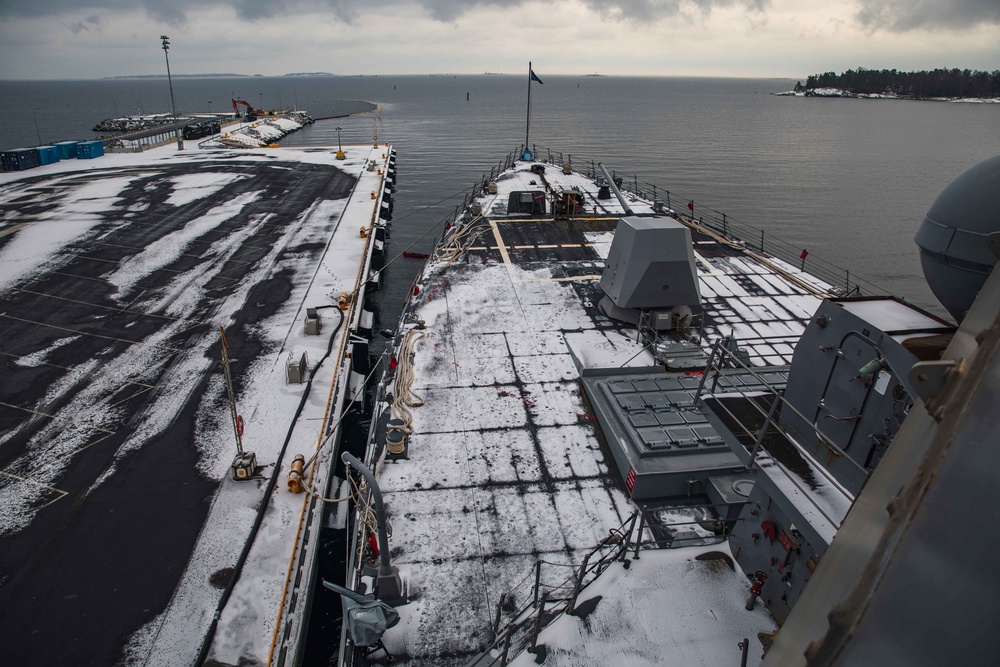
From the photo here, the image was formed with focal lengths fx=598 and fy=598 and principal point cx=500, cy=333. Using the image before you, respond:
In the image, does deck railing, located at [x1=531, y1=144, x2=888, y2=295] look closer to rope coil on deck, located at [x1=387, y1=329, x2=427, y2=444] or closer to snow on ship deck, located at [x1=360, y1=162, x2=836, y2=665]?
snow on ship deck, located at [x1=360, y1=162, x2=836, y2=665]

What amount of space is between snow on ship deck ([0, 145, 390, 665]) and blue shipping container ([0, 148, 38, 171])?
16263mm

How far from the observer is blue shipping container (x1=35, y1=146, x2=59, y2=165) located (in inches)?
1966

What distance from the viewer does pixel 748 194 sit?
2130 inches

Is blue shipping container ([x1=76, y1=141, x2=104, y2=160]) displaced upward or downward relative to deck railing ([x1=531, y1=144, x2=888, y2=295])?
upward

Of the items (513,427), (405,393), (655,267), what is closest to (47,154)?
(405,393)

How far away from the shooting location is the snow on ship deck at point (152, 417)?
1096 centimetres

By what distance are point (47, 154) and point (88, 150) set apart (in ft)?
10.4

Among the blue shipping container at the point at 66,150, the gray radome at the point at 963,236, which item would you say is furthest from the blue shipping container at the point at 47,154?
the gray radome at the point at 963,236

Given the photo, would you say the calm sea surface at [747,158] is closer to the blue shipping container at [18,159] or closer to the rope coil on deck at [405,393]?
the rope coil on deck at [405,393]

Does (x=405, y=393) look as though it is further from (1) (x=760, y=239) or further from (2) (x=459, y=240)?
(1) (x=760, y=239)

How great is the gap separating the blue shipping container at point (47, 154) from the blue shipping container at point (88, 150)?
5.46 feet

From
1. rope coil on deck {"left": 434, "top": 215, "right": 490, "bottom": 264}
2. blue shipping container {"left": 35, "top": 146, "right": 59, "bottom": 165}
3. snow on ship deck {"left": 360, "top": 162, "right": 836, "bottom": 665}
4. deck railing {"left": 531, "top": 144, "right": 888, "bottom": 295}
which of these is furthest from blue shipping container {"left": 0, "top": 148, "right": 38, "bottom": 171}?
snow on ship deck {"left": 360, "top": 162, "right": 836, "bottom": 665}

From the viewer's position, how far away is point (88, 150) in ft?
174

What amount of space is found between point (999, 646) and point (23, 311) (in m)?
28.0
